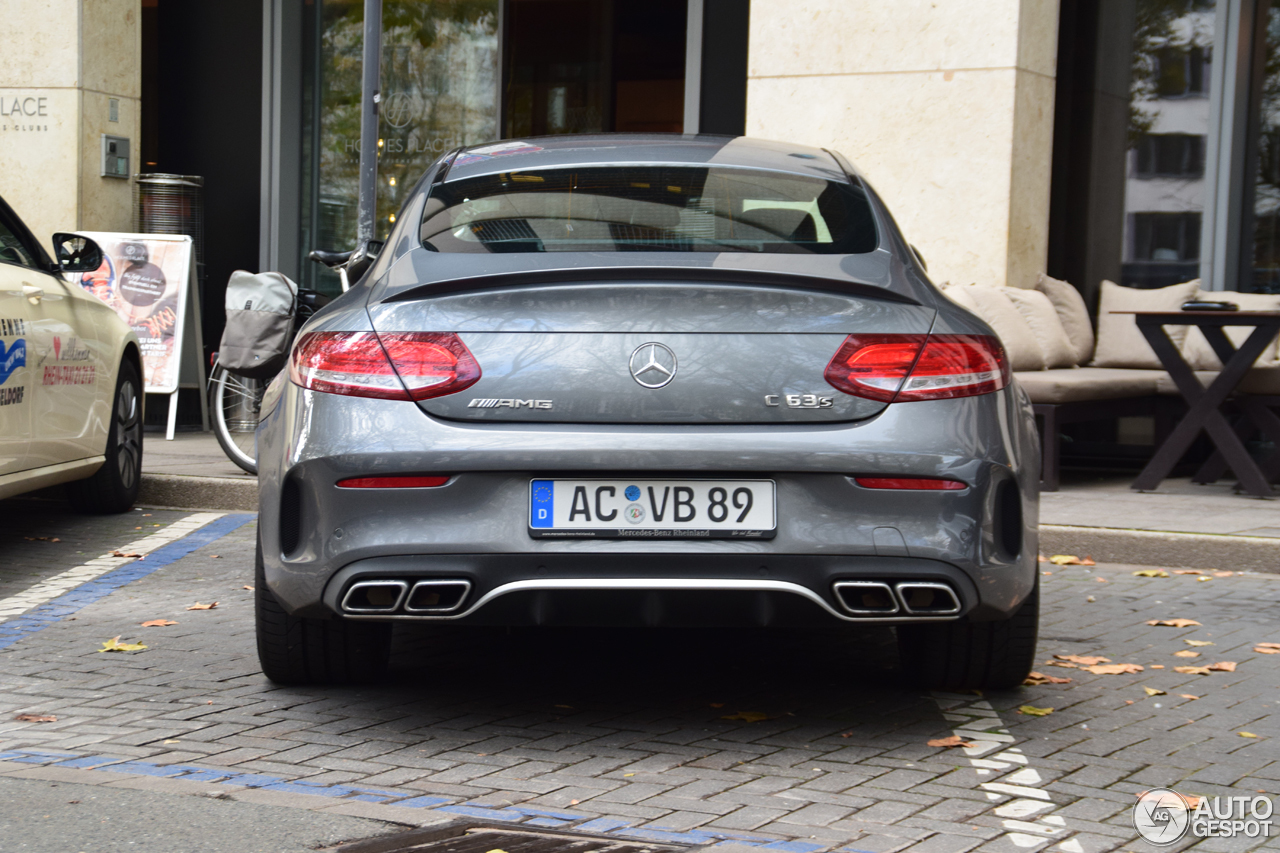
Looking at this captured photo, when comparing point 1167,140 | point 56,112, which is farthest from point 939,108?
point 56,112

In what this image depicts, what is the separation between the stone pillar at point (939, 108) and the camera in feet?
31.0

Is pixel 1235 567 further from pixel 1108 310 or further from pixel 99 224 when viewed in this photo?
pixel 99 224

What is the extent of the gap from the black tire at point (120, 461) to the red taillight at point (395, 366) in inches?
167

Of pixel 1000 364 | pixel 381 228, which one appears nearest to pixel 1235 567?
pixel 1000 364

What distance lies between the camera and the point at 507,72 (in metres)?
12.8

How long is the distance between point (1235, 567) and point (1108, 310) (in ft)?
11.4

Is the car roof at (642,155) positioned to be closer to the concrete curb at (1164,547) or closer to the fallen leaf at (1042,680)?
the fallen leaf at (1042,680)

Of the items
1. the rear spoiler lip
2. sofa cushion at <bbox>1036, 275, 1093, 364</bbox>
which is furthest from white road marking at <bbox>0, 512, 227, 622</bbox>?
sofa cushion at <bbox>1036, 275, 1093, 364</bbox>

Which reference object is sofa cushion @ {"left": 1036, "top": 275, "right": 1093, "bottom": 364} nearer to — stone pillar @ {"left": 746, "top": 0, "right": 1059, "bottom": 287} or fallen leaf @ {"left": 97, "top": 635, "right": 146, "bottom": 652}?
stone pillar @ {"left": 746, "top": 0, "right": 1059, "bottom": 287}

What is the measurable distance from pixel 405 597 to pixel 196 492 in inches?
198

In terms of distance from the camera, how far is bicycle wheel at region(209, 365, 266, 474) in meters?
8.84

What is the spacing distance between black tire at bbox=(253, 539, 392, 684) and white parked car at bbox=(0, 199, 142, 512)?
247cm

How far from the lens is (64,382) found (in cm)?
691

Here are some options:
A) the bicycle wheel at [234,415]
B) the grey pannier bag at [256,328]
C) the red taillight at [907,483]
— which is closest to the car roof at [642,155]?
the red taillight at [907,483]
